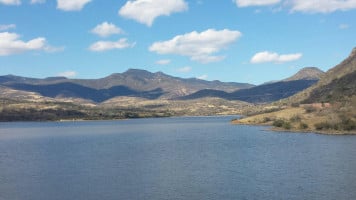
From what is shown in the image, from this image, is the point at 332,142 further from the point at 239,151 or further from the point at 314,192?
the point at 314,192

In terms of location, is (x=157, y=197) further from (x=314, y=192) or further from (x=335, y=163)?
(x=335, y=163)

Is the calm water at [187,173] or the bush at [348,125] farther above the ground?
the bush at [348,125]

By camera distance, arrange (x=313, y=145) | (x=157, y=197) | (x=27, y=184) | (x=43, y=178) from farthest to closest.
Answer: (x=313, y=145), (x=43, y=178), (x=27, y=184), (x=157, y=197)

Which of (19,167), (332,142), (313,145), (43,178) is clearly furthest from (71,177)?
(332,142)

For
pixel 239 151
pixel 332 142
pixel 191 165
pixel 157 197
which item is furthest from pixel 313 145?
pixel 157 197

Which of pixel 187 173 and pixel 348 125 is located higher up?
pixel 348 125

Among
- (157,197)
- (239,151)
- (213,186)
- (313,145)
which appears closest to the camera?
(157,197)

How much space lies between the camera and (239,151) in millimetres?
139375

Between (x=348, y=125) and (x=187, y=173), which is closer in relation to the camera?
(x=187, y=173)

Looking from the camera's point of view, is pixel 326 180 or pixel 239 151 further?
pixel 239 151

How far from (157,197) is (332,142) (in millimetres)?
97130

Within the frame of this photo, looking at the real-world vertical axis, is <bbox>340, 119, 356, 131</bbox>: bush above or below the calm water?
above

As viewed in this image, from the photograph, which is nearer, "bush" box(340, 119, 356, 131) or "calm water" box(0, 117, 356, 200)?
"calm water" box(0, 117, 356, 200)

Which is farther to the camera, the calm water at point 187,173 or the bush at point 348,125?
the bush at point 348,125
